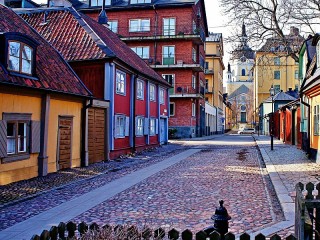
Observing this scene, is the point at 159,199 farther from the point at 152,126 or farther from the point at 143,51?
the point at 143,51

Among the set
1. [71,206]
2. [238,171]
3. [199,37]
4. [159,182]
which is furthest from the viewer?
[199,37]

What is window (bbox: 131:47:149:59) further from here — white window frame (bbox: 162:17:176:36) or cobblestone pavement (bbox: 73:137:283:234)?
cobblestone pavement (bbox: 73:137:283:234)

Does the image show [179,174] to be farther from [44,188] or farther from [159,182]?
[44,188]

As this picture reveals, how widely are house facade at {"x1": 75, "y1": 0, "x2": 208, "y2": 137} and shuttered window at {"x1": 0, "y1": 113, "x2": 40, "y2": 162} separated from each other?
31401mm

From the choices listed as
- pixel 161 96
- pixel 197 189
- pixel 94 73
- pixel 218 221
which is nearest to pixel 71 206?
pixel 197 189

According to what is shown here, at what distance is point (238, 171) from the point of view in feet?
49.9

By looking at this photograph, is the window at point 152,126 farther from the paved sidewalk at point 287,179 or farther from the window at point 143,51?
the window at point 143,51

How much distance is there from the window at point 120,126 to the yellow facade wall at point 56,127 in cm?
447

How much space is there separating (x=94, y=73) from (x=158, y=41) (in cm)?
2600

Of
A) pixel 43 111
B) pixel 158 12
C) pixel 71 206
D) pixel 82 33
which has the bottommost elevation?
pixel 71 206

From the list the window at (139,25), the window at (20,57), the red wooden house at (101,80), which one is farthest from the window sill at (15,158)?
the window at (139,25)

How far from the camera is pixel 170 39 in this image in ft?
146

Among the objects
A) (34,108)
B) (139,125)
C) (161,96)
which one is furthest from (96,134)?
(161,96)

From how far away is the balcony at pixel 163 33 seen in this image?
144 ft
